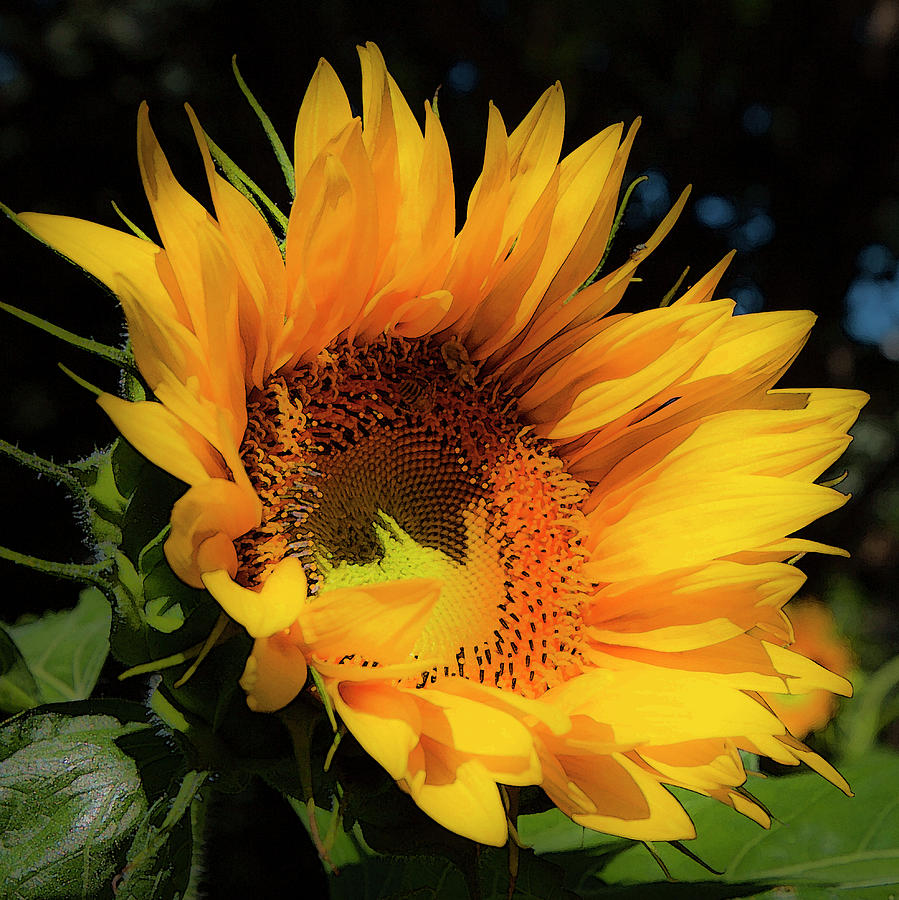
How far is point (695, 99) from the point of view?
3.14 meters

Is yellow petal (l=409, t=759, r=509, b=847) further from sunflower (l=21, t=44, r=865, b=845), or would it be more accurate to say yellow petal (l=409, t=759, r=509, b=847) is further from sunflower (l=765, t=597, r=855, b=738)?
sunflower (l=765, t=597, r=855, b=738)

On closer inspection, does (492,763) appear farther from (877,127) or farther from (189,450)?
(877,127)

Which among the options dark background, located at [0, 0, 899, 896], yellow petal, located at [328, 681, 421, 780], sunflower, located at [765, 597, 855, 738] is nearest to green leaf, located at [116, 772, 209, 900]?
yellow petal, located at [328, 681, 421, 780]

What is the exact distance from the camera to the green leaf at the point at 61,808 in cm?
78

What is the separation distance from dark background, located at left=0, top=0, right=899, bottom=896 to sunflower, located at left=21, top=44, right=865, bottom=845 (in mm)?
918

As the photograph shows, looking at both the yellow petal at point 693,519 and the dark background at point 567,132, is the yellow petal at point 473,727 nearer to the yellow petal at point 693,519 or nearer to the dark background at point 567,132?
the yellow petal at point 693,519

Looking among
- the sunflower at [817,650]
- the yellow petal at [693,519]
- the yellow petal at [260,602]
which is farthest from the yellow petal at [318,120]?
the sunflower at [817,650]

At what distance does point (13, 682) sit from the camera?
105 cm

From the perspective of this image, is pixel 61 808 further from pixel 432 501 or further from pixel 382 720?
pixel 432 501

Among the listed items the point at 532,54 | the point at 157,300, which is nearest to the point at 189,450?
the point at 157,300

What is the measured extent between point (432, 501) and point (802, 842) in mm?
557

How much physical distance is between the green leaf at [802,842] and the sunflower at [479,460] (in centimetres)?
26

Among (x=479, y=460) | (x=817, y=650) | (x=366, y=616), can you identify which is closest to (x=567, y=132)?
(x=817, y=650)

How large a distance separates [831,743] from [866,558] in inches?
64.4
